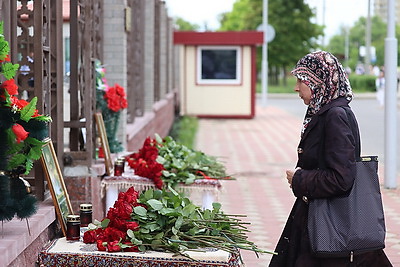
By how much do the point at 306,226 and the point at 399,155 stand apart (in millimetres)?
13723

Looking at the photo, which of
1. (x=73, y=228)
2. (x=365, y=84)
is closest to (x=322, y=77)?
(x=73, y=228)

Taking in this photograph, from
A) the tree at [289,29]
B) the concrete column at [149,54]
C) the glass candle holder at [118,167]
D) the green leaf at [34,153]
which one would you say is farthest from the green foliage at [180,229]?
the tree at [289,29]

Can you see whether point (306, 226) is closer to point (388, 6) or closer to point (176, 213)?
point (176, 213)

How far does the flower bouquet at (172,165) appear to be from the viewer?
7.95 m

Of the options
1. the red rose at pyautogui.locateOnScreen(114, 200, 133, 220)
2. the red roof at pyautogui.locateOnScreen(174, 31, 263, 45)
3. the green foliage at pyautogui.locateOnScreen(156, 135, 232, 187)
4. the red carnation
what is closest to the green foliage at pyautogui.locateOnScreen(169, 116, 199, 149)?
the red roof at pyautogui.locateOnScreen(174, 31, 263, 45)

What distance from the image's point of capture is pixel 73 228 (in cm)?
543

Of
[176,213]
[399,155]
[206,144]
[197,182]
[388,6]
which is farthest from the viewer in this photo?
[206,144]

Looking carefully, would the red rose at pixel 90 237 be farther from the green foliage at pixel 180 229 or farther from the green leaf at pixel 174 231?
the green leaf at pixel 174 231

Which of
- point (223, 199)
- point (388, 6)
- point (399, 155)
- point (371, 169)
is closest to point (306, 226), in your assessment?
point (371, 169)

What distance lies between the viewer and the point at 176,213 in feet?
17.1

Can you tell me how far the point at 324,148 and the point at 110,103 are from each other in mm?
5133

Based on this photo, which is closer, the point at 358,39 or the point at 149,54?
the point at 149,54

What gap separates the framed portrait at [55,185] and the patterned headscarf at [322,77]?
1679 mm

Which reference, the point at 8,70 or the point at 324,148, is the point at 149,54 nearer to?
the point at 324,148
